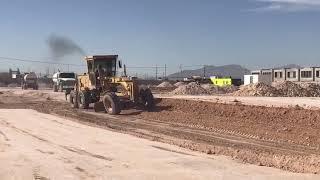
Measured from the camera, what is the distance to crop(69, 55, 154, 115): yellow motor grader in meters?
28.0

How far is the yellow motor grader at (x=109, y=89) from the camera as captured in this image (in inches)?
1102

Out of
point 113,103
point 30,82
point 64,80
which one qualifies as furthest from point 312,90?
point 30,82

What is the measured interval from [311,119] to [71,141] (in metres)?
10.1

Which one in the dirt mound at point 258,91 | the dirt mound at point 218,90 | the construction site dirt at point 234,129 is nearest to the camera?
the construction site dirt at point 234,129

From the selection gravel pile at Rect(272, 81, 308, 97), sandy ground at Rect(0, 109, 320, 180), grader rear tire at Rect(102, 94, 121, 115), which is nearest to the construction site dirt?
grader rear tire at Rect(102, 94, 121, 115)

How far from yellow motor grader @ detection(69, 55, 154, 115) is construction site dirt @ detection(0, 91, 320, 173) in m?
0.64

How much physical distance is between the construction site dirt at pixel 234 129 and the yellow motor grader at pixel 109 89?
2.11 feet

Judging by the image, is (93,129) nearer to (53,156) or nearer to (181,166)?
(53,156)

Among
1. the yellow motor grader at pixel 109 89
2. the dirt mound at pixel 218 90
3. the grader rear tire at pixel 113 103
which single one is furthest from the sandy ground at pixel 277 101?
the dirt mound at pixel 218 90

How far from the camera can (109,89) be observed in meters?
29.6

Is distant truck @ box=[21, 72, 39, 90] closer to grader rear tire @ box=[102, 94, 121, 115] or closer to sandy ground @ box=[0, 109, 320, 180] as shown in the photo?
grader rear tire @ box=[102, 94, 121, 115]

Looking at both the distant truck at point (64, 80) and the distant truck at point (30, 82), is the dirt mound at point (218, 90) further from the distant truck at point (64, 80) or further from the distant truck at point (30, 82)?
the distant truck at point (30, 82)

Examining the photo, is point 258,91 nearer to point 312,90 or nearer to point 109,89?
point 312,90

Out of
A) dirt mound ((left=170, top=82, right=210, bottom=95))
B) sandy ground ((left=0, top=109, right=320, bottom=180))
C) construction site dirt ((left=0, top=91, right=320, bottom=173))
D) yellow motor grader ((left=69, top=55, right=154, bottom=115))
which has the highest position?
yellow motor grader ((left=69, top=55, right=154, bottom=115))
